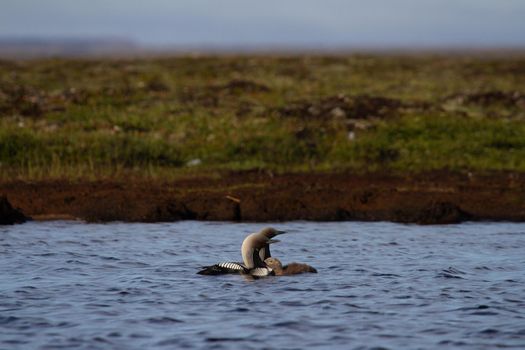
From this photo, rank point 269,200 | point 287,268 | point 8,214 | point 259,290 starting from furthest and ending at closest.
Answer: point 269,200 < point 8,214 < point 287,268 < point 259,290

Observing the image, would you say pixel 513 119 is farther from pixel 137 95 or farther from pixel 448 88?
pixel 137 95

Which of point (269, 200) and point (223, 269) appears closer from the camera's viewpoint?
point (223, 269)

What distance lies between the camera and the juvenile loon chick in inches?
504

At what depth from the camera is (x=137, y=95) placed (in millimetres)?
31547

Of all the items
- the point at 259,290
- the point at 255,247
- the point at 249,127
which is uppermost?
the point at 249,127

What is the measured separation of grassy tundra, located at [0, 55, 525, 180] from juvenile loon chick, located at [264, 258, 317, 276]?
8.49m

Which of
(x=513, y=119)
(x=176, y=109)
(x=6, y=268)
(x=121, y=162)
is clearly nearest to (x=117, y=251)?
(x=6, y=268)

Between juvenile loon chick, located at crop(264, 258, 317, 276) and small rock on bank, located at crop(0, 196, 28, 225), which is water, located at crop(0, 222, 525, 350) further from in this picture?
small rock on bank, located at crop(0, 196, 28, 225)

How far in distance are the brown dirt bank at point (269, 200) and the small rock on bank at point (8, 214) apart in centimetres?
62

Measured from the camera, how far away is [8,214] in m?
17.0

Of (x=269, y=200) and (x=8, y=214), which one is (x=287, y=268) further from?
(x=8, y=214)

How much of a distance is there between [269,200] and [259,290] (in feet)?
21.9

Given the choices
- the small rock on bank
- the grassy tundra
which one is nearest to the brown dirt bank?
the small rock on bank

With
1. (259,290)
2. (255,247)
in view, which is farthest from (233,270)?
(259,290)
